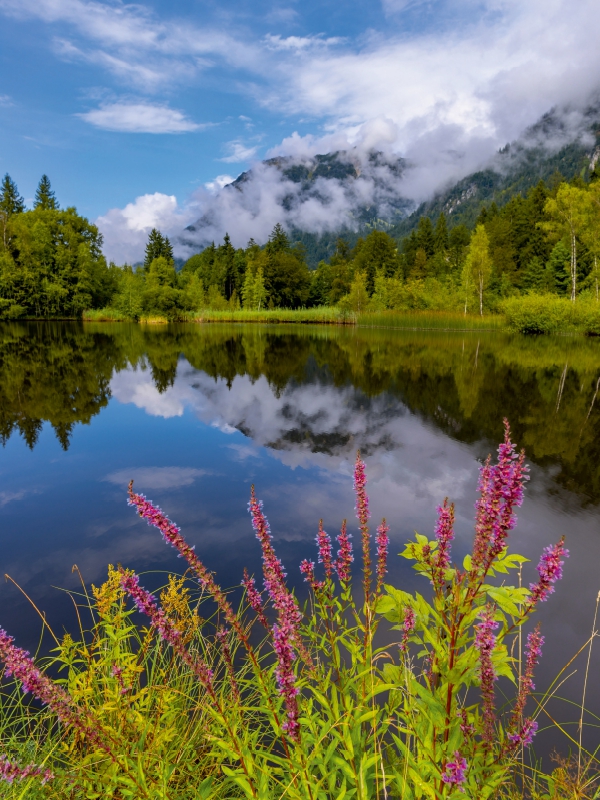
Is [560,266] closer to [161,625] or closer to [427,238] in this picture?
[427,238]

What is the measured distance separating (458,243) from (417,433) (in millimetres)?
74742

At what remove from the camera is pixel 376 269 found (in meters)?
72.1

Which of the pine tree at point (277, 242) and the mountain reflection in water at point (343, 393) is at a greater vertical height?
the pine tree at point (277, 242)

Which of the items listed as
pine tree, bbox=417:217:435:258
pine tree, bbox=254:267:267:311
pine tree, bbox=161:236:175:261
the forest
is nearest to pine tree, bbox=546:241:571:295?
the forest

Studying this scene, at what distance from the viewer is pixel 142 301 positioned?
6269 centimetres

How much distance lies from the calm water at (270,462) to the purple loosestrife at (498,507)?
265cm

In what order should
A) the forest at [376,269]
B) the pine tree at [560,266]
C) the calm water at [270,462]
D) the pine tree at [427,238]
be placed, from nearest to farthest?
the calm water at [270,462], the forest at [376,269], the pine tree at [560,266], the pine tree at [427,238]

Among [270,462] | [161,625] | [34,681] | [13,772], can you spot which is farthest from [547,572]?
[270,462]

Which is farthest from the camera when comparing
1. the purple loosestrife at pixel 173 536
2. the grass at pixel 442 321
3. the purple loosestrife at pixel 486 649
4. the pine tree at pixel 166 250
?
the pine tree at pixel 166 250

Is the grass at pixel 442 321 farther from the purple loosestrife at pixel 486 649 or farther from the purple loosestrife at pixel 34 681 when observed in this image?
the purple loosestrife at pixel 34 681

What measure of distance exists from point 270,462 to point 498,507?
24.9 feet

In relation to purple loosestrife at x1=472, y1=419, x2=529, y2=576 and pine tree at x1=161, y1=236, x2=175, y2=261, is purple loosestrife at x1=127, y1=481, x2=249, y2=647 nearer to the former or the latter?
purple loosestrife at x1=472, y1=419, x2=529, y2=576

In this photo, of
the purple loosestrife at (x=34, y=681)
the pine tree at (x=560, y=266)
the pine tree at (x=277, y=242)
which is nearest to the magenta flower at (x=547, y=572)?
the purple loosestrife at (x=34, y=681)

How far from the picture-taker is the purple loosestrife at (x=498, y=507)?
161 cm
